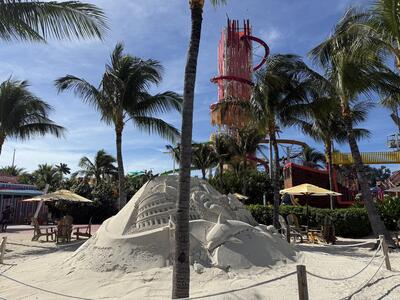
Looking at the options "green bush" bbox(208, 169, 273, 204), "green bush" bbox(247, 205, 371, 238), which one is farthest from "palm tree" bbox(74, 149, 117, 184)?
"green bush" bbox(247, 205, 371, 238)

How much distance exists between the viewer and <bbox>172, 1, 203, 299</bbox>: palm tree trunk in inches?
207

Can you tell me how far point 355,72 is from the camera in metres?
12.6

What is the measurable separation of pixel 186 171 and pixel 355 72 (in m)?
9.14

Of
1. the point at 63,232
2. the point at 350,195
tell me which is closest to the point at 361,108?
the point at 350,195

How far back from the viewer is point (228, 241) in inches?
335

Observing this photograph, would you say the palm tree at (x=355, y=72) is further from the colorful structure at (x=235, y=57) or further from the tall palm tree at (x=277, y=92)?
the colorful structure at (x=235, y=57)

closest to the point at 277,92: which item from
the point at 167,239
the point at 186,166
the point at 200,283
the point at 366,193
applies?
the point at 366,193

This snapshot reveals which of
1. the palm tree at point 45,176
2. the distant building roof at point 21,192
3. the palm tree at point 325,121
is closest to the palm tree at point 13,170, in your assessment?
the palm tree at point 45,176

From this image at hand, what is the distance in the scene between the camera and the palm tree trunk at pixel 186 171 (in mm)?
5262

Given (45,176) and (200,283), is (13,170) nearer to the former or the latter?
(45,176)

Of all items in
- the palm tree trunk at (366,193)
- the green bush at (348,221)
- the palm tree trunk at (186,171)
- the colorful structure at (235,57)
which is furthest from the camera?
the colorful structure at (235,57)

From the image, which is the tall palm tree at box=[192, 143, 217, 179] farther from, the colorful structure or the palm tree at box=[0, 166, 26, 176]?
the palm tree at box=[0, 166, 26, 176]

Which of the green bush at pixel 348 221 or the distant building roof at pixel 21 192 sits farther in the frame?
the distant building roof at pixel 21 192

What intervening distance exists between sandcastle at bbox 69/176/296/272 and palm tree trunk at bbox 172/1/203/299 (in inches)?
106
